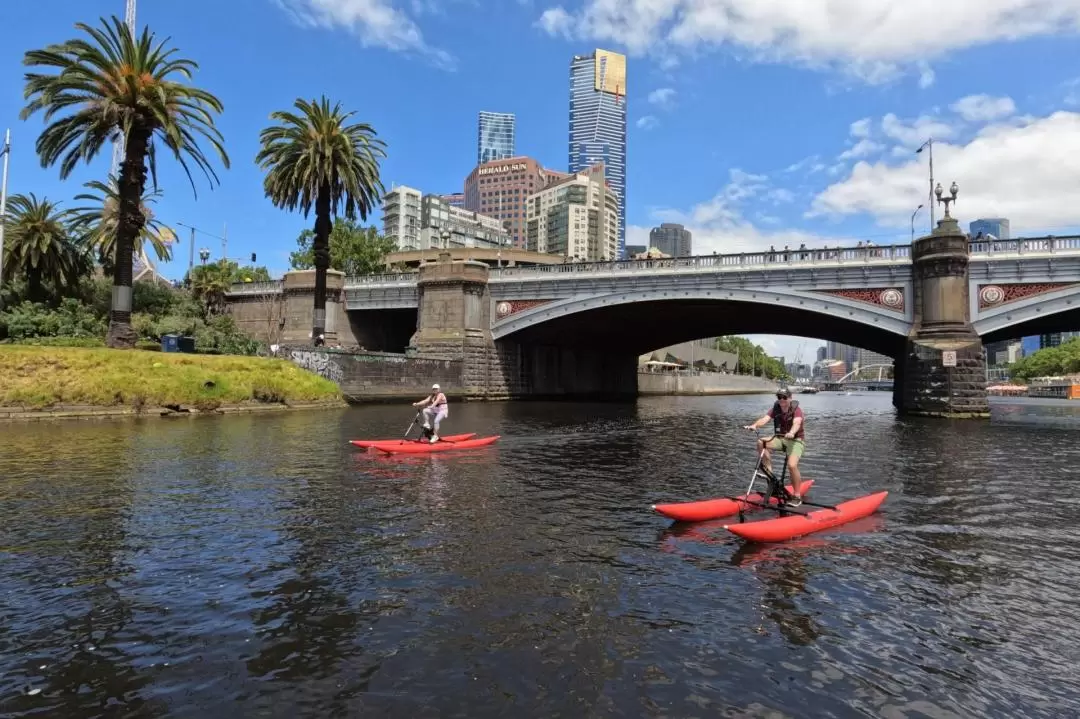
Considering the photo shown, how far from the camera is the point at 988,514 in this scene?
36.4 feet

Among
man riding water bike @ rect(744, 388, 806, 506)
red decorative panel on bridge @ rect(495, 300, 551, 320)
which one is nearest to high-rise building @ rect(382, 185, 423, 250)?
red decorative panel on bridge @ rect(495, 300, 551, 320)

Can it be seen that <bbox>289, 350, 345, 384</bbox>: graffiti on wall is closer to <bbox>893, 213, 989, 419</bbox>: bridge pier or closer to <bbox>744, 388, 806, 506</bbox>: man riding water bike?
<bbox>744, 388, 806, 506</bbox>: man riding water bike

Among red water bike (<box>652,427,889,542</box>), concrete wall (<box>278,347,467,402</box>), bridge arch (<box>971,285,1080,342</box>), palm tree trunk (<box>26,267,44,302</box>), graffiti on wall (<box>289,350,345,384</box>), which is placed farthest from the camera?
palm tree trunk (<box>26,267,44,302</box>)

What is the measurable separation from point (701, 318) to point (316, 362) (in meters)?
32.4

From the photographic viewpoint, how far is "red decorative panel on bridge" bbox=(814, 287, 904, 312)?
38.0m

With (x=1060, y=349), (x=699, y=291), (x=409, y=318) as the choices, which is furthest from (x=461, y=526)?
(x=1060, y=349)

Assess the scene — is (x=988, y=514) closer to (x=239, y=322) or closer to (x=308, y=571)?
(x=308, y=571)

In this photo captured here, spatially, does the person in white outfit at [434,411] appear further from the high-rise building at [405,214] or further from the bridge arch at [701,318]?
the high-rise building at [405,214]

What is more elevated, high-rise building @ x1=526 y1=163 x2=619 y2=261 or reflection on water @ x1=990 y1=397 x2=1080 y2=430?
high-rise building @ x1=526 y1=163 x2=619 y2=261

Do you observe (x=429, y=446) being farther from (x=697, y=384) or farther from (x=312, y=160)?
(x=697, y=384)

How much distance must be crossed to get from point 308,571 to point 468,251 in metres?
94.4

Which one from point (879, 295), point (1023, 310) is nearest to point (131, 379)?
point (879, 295)

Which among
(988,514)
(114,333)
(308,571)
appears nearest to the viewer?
(308,571)

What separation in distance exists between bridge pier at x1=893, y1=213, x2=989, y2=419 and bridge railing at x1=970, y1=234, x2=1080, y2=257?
4.27 ft
